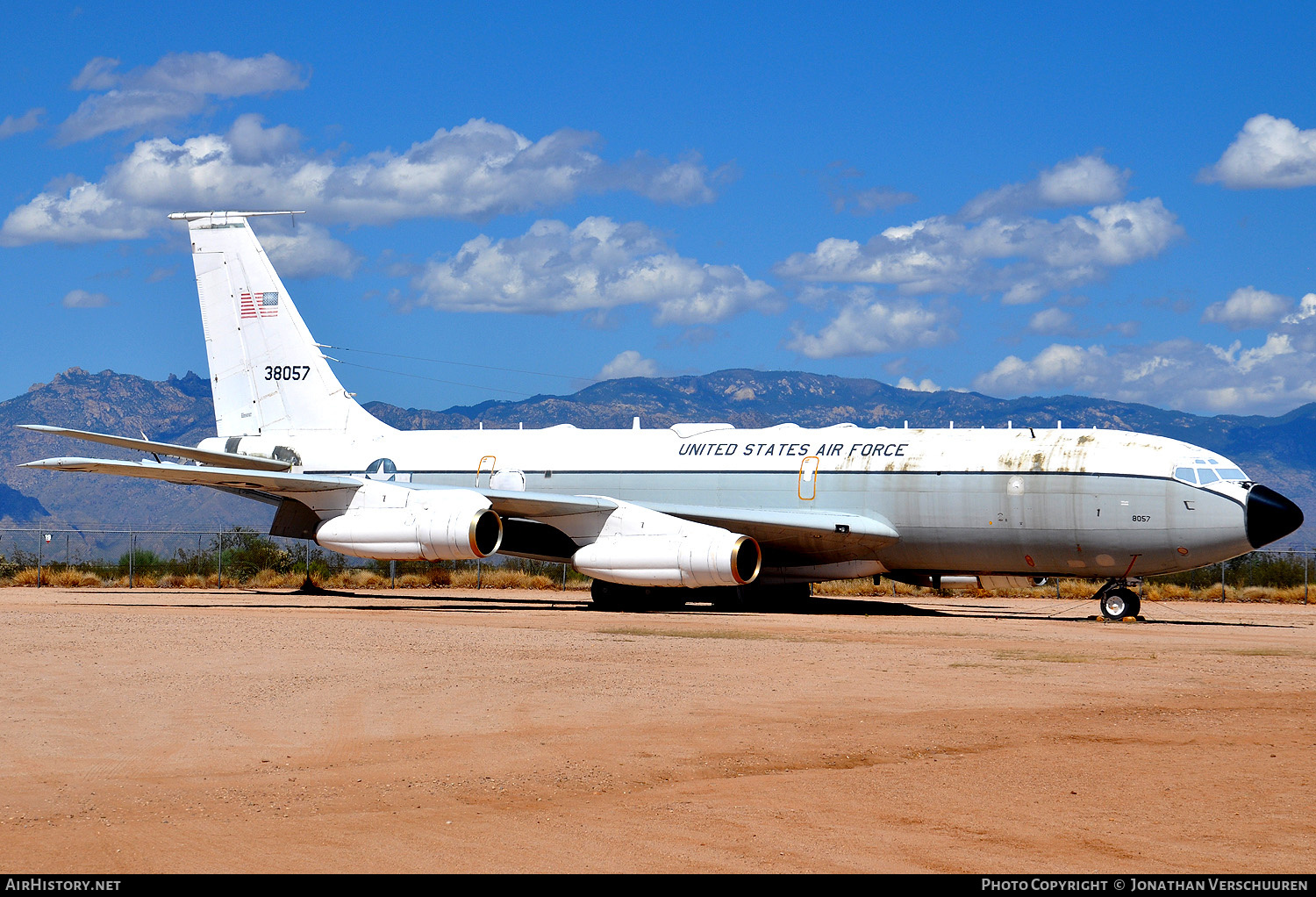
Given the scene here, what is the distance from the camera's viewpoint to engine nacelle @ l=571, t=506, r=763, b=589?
1048 inches

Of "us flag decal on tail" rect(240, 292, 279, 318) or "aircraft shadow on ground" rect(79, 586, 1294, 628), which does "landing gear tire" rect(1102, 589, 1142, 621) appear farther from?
"us flag decal on tail" rect(240, 292, 279, 318)

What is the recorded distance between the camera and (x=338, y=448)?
111ft

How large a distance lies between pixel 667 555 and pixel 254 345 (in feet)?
46.8

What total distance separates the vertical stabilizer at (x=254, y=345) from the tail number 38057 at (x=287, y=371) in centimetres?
2

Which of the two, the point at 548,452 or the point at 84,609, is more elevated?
the point at 548,452

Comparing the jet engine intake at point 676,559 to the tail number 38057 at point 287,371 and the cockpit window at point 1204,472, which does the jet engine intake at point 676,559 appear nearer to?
the cockpit window at point 1204,472

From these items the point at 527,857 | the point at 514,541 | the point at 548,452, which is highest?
the point at 548,452

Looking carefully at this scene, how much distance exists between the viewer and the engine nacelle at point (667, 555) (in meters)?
26.6

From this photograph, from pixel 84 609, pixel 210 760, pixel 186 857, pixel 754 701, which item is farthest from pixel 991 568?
pixel 186 857

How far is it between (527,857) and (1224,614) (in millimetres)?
26123

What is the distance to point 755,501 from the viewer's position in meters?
29.1

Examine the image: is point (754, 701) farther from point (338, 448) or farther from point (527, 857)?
point (338, 448)
